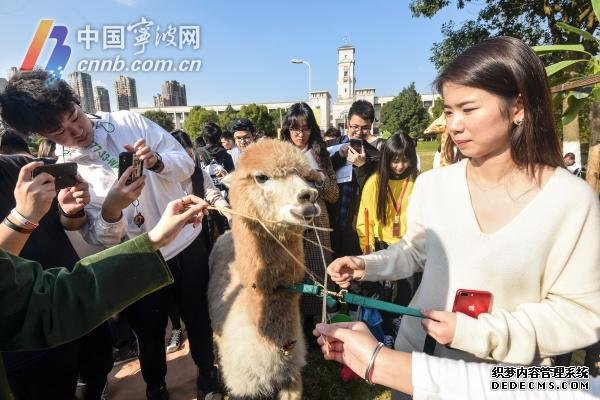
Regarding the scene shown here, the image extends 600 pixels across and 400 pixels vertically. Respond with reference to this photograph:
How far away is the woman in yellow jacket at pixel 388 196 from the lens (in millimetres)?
3271

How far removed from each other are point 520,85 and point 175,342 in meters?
3.97

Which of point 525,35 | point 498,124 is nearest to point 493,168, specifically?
point 498,124

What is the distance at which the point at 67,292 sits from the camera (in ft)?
3.29

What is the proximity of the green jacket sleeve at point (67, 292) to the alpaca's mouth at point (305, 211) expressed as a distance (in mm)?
717

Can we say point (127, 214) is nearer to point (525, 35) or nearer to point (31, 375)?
point (31, 375)

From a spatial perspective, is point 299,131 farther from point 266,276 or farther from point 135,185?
point 135,185

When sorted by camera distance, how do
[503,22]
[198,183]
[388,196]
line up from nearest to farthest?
1. [198,183]
2. [388,196]
3. [503,22]

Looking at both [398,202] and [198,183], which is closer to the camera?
[198,183]

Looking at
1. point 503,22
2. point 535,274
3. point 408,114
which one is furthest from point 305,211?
point 408,114

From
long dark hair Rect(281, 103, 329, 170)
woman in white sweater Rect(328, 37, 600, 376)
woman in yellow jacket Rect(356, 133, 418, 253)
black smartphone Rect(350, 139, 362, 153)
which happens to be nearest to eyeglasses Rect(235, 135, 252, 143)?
long dark hair Rect(281, 103, 329, 170)

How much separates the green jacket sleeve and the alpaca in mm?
777

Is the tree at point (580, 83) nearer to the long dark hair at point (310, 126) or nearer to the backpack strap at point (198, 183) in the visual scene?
the long dark hair at point (310, 126)

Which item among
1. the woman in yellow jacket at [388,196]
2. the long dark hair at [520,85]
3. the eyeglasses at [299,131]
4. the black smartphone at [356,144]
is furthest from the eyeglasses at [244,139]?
the long dark hair at [520,85]

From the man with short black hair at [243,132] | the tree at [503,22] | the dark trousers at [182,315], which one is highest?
the tree at [503,22]
